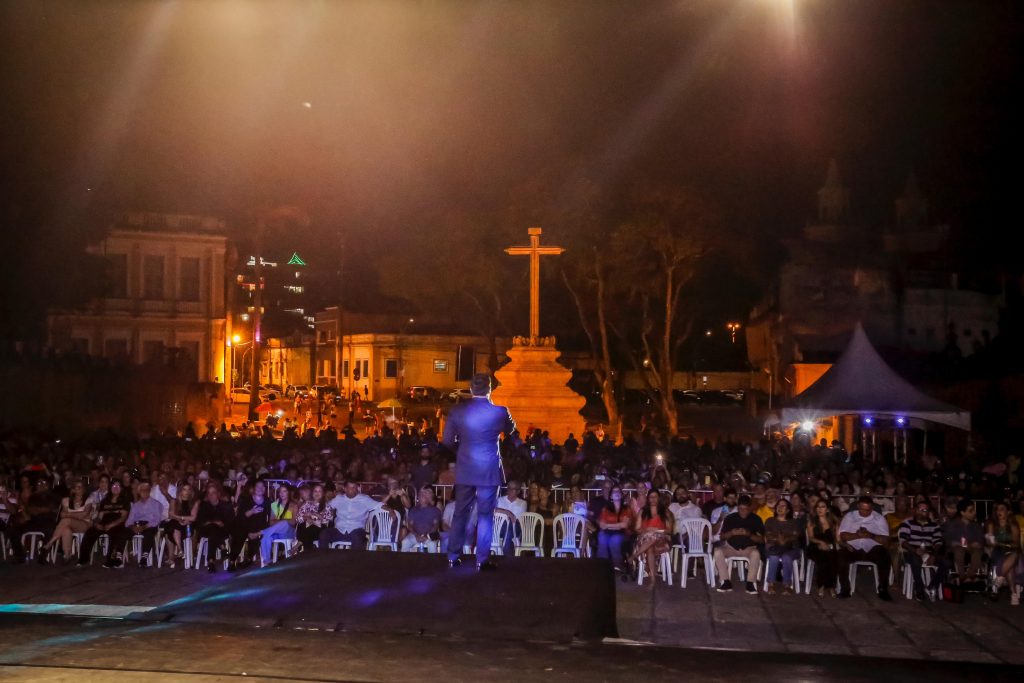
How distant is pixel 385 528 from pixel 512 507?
1643mm

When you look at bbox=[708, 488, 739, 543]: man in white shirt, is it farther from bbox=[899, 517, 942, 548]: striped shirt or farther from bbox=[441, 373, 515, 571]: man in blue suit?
bbox=[441, 373, 515, 571]: man in blue suit

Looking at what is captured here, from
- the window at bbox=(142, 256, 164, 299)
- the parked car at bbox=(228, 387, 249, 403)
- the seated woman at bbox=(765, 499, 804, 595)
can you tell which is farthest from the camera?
the window at bbox=(142, 256, 164, 299)

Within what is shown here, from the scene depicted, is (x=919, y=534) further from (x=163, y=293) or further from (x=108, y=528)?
(x=163, y=293)

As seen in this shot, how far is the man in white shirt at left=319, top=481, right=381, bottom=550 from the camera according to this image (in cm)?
1322

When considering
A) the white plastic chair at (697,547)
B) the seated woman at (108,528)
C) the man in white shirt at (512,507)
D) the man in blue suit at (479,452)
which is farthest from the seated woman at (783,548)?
the seated woman at (108,528)

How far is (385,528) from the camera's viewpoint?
13461 millimetres

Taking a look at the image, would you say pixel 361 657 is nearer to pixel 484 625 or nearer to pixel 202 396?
pixel 484 625

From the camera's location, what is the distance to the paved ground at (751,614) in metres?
9.20

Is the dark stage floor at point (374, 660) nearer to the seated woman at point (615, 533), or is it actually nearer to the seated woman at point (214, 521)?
the seated woman at point (615, 533)

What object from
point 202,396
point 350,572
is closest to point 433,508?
point 350,572

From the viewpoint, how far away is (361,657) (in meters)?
7.29

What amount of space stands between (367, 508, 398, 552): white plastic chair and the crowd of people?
4cm

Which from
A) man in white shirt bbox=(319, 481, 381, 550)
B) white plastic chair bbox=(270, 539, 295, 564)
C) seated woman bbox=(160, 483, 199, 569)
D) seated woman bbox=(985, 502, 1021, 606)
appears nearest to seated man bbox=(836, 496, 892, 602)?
seated woman bbox=(985, 502, 1021, 606)

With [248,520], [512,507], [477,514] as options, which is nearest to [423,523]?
[512,507]
